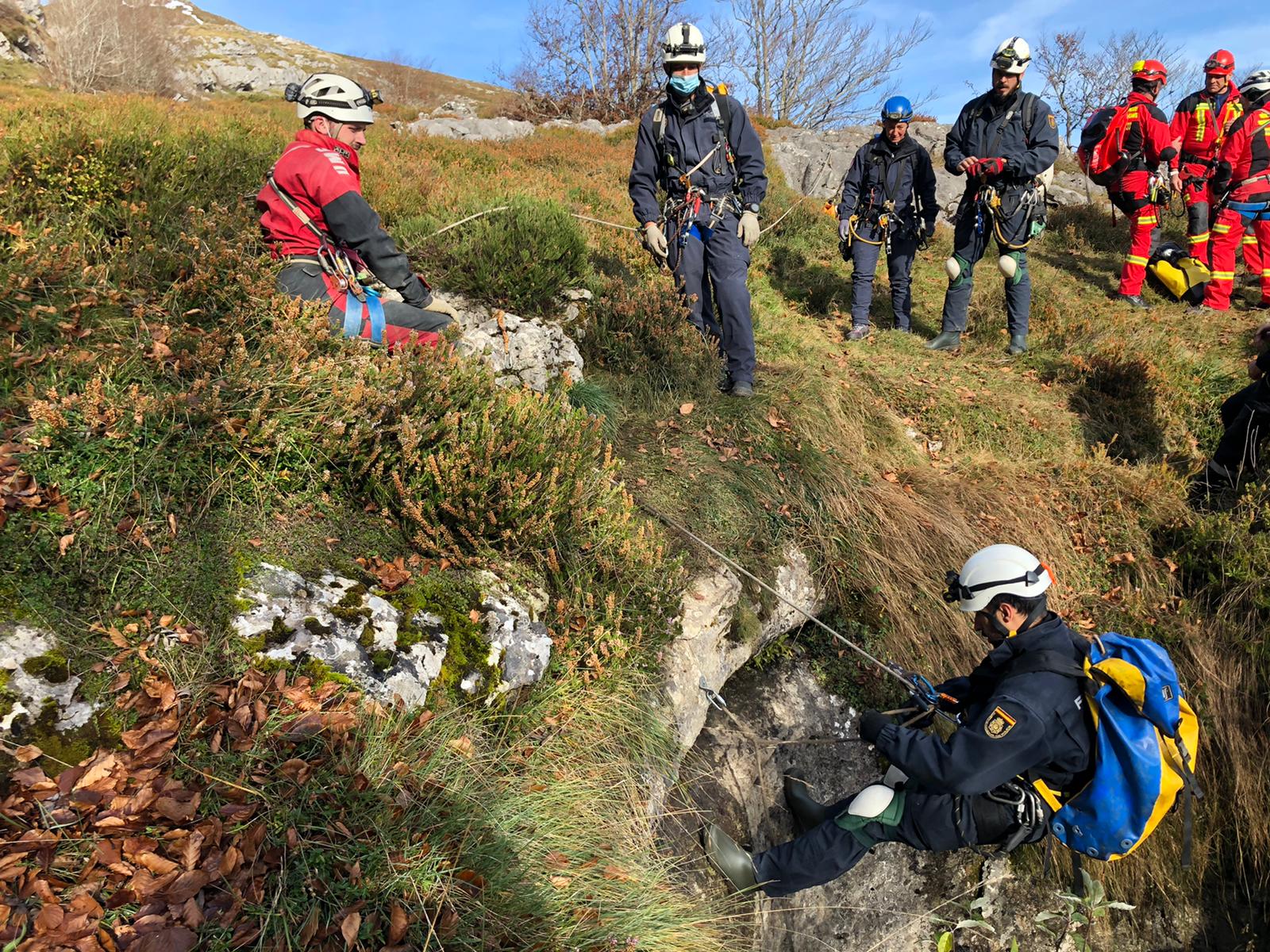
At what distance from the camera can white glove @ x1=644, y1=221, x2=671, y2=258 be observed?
5.40 m

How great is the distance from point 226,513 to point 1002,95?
25.6 ft

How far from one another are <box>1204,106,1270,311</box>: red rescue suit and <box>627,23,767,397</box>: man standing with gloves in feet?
21.6

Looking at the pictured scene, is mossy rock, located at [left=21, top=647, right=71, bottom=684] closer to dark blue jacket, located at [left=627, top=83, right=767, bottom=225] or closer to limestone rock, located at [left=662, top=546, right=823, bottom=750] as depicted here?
limestone rock, located at [left=662, top=546, right=823, bottom=750]

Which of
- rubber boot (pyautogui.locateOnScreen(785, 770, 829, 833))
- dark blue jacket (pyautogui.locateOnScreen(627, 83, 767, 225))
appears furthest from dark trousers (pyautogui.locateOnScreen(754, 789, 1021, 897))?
dark blue jacket (pyautogui.locateOnScreen(627, 83, 767, 225))

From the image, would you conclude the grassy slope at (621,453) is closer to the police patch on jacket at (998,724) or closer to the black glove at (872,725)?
the black glove at (872,725)

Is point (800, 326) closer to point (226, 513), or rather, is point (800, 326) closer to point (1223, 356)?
point (1223, 356)

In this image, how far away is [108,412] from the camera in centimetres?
265

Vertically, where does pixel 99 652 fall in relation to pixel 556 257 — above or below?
below

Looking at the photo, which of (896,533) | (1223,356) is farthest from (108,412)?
(1223,356)

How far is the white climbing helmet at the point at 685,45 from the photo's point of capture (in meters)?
5.16

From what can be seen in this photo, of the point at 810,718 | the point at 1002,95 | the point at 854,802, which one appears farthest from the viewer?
the point at 1002,95

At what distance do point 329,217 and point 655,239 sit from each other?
8.00 feet

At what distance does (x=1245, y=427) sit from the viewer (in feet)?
18.7

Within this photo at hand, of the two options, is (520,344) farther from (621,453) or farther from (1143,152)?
(1143,152)
